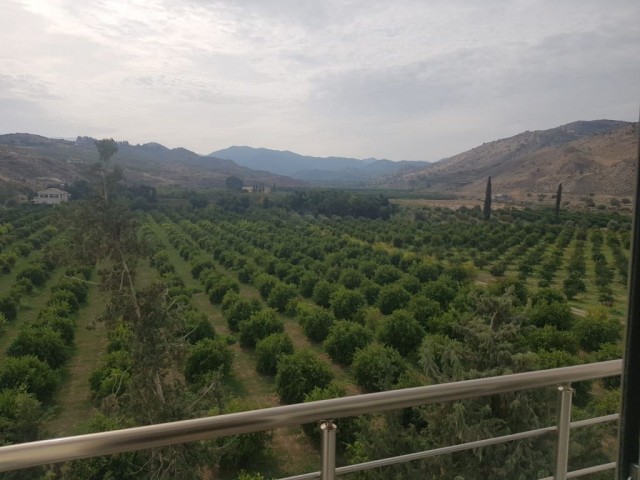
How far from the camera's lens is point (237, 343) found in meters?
13.7

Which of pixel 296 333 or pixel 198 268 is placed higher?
pixel 198 268

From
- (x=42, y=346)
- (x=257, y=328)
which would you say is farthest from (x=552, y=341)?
(x=42, y=346)

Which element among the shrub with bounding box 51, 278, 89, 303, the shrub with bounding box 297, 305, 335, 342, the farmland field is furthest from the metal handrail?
the shrub with bounding box 51, 278, 89, 303

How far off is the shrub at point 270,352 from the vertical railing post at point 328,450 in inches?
398

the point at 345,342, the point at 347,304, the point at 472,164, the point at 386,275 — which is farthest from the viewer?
the point at 472,164

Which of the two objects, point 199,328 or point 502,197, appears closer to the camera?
point 199,328

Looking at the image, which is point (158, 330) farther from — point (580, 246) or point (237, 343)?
point (580, 246)

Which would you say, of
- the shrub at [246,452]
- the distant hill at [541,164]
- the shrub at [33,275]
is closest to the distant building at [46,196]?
the shrub at [33,275]

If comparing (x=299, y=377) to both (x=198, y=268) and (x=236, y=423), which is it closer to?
(x=236, y=423)

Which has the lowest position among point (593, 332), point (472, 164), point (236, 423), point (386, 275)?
point (386, 275)

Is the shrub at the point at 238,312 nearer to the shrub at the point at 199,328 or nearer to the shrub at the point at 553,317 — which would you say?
the shrub at the point at 199,328

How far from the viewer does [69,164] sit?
37500mm

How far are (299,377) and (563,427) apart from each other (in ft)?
27.4

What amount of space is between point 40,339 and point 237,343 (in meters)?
4.83
